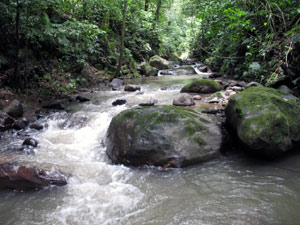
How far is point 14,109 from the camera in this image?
6.52 metres

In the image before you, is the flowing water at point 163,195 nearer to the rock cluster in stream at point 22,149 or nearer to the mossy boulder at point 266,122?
the rock cluster in stream at point 22,149

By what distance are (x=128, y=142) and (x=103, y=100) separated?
481 cm

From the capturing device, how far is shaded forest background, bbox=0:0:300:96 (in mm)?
6324

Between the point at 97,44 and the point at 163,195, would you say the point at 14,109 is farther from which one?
the point at 97,44

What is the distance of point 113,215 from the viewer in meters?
2.84

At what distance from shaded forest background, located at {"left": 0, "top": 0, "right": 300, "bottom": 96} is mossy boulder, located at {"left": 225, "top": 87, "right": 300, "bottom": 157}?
4.65 ft

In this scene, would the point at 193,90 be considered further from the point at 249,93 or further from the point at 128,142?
the point at 128,142

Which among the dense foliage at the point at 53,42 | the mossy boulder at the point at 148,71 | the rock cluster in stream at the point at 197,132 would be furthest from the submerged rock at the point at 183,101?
the mossy boulder at the point at 148,71

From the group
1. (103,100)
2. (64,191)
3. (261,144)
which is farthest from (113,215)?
Result: (103,100)

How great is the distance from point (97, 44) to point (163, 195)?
9821 mm

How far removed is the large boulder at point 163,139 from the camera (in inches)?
159

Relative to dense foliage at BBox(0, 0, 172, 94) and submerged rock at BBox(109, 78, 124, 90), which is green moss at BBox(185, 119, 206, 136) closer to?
dense foliage at BBox(0, 0, 172, 94)

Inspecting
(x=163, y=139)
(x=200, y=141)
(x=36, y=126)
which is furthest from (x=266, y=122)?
(x=36, y=126)

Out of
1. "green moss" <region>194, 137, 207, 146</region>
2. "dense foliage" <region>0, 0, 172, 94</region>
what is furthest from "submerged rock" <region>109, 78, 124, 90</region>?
"green moss" <region>194, 137, 207, 146</region>
